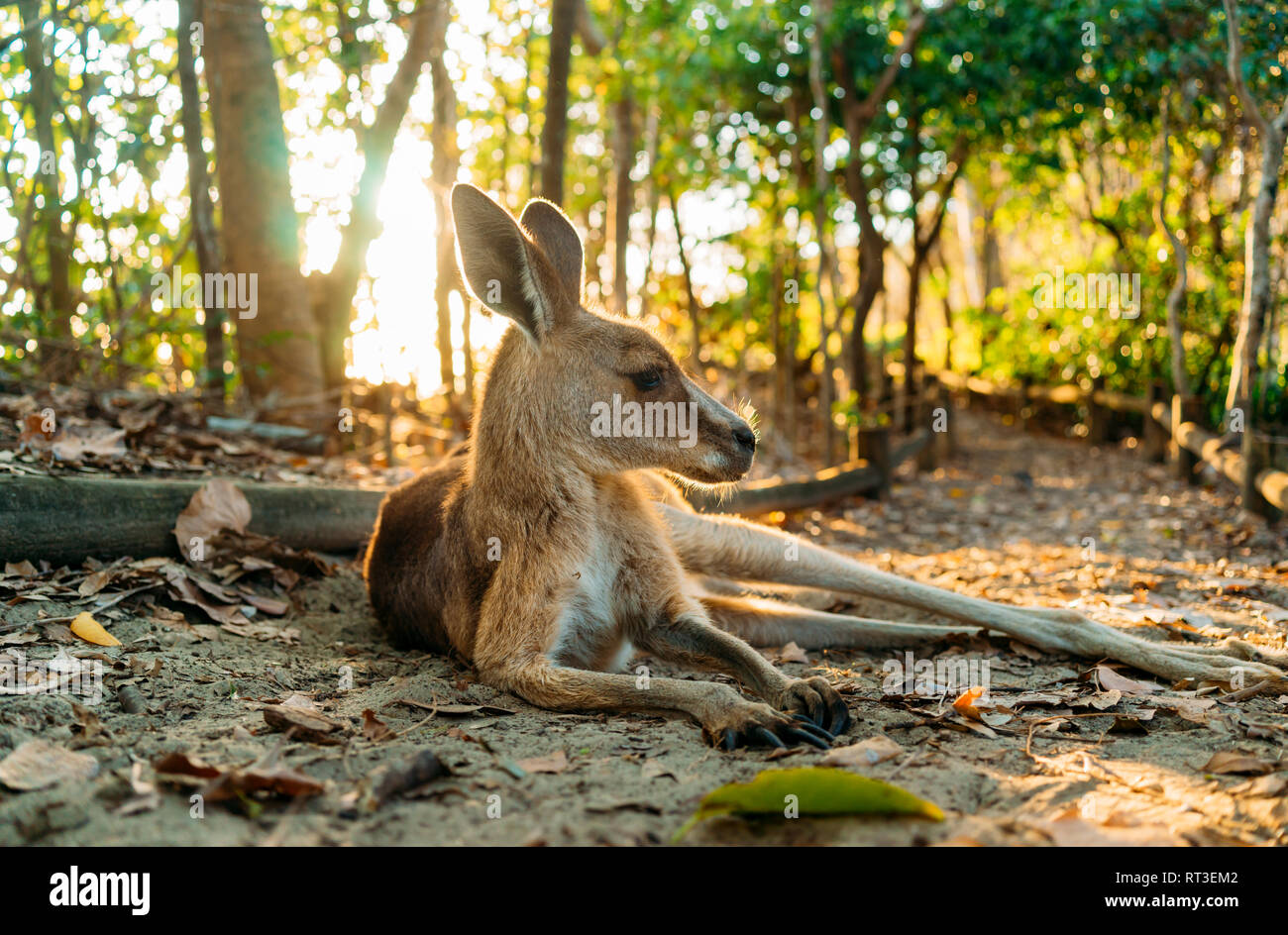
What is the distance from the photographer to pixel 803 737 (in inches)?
101

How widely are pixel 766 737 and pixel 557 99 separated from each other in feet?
15.6

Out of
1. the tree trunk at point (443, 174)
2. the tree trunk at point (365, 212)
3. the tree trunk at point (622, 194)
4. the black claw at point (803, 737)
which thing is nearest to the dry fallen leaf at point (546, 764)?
the black claw at point (803, 737)

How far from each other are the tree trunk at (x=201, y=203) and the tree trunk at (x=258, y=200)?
17cm

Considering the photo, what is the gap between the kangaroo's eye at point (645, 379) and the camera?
336cm

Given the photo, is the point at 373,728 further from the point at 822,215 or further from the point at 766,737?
the point at 822,215

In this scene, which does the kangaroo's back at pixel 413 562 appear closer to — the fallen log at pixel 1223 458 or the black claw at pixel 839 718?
the black claw at pixel 839 718

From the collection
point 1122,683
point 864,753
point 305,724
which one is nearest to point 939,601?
point 1122,683

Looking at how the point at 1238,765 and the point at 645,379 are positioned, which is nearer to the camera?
the point at 1238,765

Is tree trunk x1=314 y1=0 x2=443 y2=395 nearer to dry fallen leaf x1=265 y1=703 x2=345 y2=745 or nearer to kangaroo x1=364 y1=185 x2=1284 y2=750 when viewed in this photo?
kangaroo x1=364 y1=185 x2=1284 y2=750

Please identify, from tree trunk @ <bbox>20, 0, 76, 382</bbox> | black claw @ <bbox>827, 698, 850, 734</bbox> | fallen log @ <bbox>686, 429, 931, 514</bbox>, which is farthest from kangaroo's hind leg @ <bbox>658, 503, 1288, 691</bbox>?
tree trunk @ <bbox>20, 0, 76, 382</bbox>

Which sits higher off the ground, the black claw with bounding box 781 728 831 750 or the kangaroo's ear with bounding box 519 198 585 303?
the kangaroo's ear with bounding box 519 198 585 303

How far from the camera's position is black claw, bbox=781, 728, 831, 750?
8.34 feet

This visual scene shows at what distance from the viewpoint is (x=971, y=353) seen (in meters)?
16.4

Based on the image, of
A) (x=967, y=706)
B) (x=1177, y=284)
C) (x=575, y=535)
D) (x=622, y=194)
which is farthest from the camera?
(x=622, y=194)
